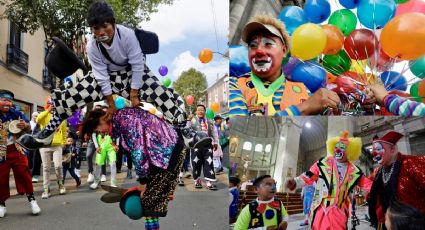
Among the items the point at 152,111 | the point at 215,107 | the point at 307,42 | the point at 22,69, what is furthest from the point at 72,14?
the point at 215,107

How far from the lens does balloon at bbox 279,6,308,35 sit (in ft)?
8.89

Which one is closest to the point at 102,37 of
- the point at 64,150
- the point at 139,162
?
the point at 139,162

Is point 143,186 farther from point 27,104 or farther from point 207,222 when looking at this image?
point 27,104

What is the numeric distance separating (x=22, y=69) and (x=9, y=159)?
7.78ft

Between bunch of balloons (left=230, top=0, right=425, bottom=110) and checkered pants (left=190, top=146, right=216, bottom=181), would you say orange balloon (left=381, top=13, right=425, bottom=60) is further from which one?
checkered pants (left=190, top=146, right=216, bottom=181)

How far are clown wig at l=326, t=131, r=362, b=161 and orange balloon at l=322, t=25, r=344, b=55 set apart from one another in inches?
40.6

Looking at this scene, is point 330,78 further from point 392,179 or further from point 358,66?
point 392,179

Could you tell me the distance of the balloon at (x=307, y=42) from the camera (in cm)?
230

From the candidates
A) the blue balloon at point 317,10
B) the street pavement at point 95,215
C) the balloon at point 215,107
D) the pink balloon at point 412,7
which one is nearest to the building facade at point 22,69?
the street pavement at point 95,215

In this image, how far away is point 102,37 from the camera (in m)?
1.91

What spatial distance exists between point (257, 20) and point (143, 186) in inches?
41.8

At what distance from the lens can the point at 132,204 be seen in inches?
81.2

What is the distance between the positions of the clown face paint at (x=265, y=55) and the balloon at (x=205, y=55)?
47 cm

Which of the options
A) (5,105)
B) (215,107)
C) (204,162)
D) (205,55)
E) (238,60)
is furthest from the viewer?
(215,107)
